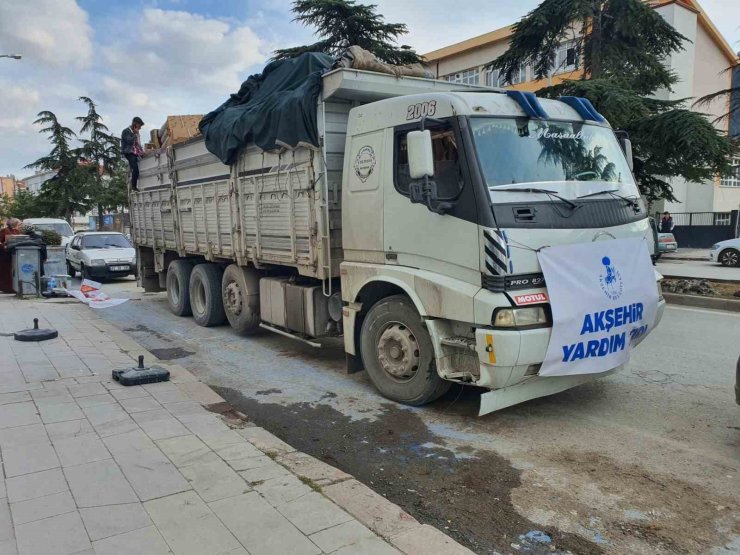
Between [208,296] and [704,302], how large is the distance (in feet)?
29.1

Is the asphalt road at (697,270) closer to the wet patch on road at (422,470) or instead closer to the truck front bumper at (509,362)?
the truck front bumper at (509,362)

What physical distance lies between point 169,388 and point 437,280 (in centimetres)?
283

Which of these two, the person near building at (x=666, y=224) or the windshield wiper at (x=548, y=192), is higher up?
the windshield wiper at (x=548, y=192)

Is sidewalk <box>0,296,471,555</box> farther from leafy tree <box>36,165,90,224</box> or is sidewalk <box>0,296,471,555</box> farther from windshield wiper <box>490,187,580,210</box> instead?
leafy tree <box>36,165,90,224</box>

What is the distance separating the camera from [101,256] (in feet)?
56.1

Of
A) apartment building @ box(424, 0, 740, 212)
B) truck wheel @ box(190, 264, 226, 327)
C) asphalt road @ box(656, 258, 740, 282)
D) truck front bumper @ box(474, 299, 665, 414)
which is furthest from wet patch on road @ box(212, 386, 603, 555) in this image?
apartment building @ box(424, 0, 740, 212)

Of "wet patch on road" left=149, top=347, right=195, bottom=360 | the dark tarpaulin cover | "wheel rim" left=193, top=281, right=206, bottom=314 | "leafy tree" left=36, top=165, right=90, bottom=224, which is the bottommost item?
"wet patch on road" left=149, top=347, right=195, bottom=360

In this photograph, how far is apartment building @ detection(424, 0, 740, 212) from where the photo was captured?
28828mm

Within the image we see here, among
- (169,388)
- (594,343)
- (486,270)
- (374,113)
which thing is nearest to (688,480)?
(594,343)

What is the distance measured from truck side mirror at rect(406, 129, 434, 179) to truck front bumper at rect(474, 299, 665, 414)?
1.32m

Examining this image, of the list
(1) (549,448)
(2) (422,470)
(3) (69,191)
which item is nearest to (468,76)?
(3) (69,191)

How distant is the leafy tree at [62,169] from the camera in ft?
112

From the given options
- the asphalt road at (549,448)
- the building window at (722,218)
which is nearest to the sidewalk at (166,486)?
the asphalt road at (549,448)

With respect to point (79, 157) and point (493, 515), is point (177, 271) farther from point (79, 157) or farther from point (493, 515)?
point (79, 157)
